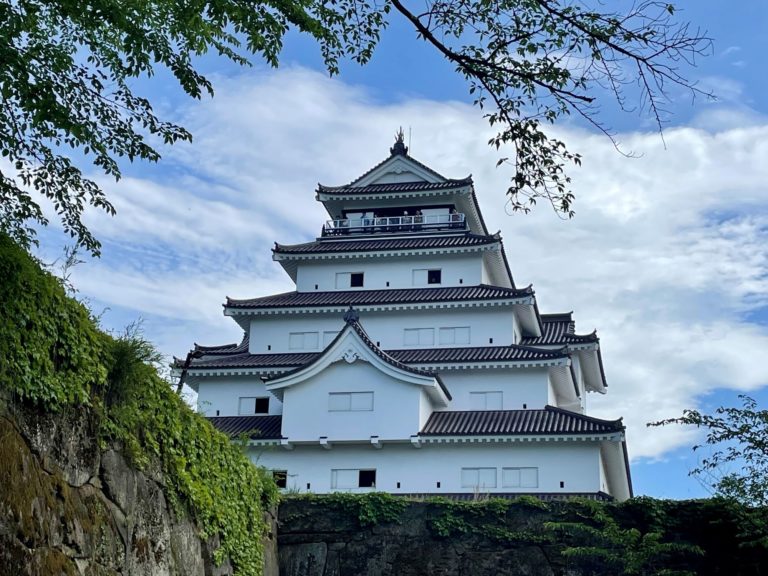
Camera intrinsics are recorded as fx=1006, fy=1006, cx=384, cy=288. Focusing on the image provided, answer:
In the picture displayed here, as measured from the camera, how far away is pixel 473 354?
1275 inches

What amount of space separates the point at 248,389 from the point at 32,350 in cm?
2402

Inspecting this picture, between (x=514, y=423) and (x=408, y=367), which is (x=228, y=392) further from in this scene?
(x=514, y=423)

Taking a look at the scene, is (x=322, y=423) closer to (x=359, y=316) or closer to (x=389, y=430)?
(x=389, y=430)

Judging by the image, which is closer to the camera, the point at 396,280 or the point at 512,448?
the point at 512,448

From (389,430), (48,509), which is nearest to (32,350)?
(48,509)

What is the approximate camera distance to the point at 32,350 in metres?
9.91

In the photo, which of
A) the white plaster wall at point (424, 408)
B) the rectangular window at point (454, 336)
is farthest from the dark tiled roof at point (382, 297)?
the white plaster wall at point (424, 408)

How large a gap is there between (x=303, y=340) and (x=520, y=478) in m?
9.27

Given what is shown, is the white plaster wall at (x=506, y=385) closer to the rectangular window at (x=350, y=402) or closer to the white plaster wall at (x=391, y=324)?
the white plaster wall at (x=391, y=324)

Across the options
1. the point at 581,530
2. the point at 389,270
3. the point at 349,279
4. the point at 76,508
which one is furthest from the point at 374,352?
the point at 76,508

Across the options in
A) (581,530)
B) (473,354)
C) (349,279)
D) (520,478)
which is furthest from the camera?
(349,279)

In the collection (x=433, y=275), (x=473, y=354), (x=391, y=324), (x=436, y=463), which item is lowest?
(x=436, y=463)

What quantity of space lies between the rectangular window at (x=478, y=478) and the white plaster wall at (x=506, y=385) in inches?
100.0

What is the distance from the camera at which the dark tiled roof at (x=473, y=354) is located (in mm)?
31453
